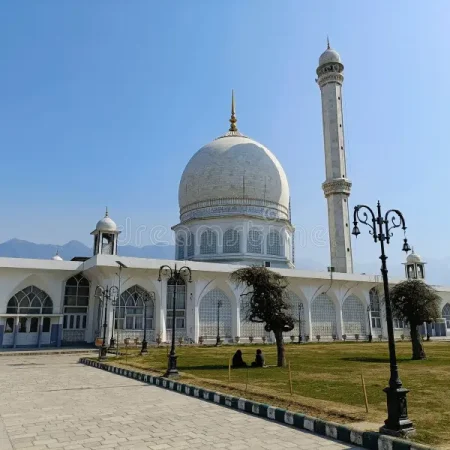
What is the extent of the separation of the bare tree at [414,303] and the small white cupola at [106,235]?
22001 millimetres

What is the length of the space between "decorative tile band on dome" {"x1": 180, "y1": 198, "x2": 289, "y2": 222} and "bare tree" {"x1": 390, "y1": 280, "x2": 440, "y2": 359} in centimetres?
1953

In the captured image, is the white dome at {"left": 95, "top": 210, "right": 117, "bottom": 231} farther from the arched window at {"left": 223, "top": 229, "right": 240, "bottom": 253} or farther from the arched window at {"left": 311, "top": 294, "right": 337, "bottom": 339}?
the arched window at {"left": 311, "top": 294, "right": 337, "bottom": 339}

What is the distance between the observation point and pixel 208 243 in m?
40.2

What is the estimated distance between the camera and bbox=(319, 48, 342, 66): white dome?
44844mm

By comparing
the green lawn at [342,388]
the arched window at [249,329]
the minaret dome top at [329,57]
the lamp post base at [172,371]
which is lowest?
the green lawn at [342,388]


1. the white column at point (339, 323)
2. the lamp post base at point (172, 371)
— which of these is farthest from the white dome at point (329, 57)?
the lamp post base at point (172, 371)

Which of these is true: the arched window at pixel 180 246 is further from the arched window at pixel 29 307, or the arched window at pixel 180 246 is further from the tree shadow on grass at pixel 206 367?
the tree shadow on grass at pixel 206 367

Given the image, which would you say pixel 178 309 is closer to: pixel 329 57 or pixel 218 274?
pixel 218 274

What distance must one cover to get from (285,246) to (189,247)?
9.29 m

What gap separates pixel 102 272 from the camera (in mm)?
30578

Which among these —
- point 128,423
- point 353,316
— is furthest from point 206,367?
point 353,316

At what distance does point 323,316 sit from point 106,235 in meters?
20.4

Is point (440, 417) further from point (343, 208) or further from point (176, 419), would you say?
point (343, 208)

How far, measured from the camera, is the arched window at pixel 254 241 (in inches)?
1565
